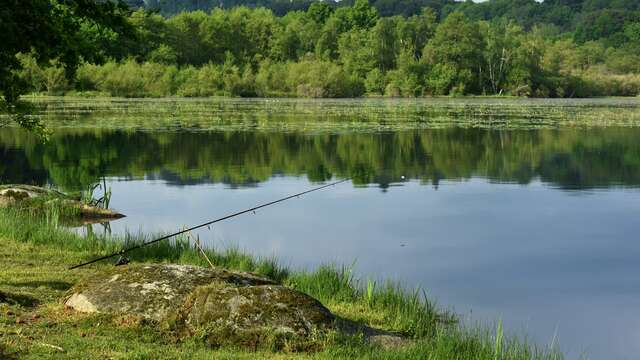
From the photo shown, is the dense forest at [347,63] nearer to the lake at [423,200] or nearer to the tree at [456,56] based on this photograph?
the tree at [456,56]

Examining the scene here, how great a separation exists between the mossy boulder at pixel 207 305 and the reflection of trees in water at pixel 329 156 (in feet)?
50.4

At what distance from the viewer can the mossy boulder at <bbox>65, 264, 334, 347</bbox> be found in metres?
7.48

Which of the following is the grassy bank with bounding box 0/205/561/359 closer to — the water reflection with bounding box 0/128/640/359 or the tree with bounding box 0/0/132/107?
the water reflection with bounding box 0/128/640/359

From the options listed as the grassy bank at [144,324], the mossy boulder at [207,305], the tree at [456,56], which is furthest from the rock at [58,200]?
the tree at [456,56]

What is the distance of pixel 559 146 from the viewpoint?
110ft

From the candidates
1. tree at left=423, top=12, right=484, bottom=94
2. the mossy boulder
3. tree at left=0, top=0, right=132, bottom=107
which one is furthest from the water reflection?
tree at left=423, top=12, right=484, bottom=94

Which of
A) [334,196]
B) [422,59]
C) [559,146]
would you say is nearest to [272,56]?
[422,59]

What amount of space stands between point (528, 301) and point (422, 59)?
102 meters

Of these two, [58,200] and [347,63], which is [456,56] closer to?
[347,63]

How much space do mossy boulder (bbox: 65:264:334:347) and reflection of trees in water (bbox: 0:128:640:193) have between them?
50.4 ft

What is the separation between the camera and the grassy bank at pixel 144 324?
7.01 metres

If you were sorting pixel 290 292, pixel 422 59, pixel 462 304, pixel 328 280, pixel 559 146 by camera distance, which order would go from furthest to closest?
1. pixel 422 59
2. pixel 559 146
3. pixel 462 304
4. pixel 328 280
5. pixel 290 292

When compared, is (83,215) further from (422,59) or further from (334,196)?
(422,59)

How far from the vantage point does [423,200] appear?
20.8 metres
